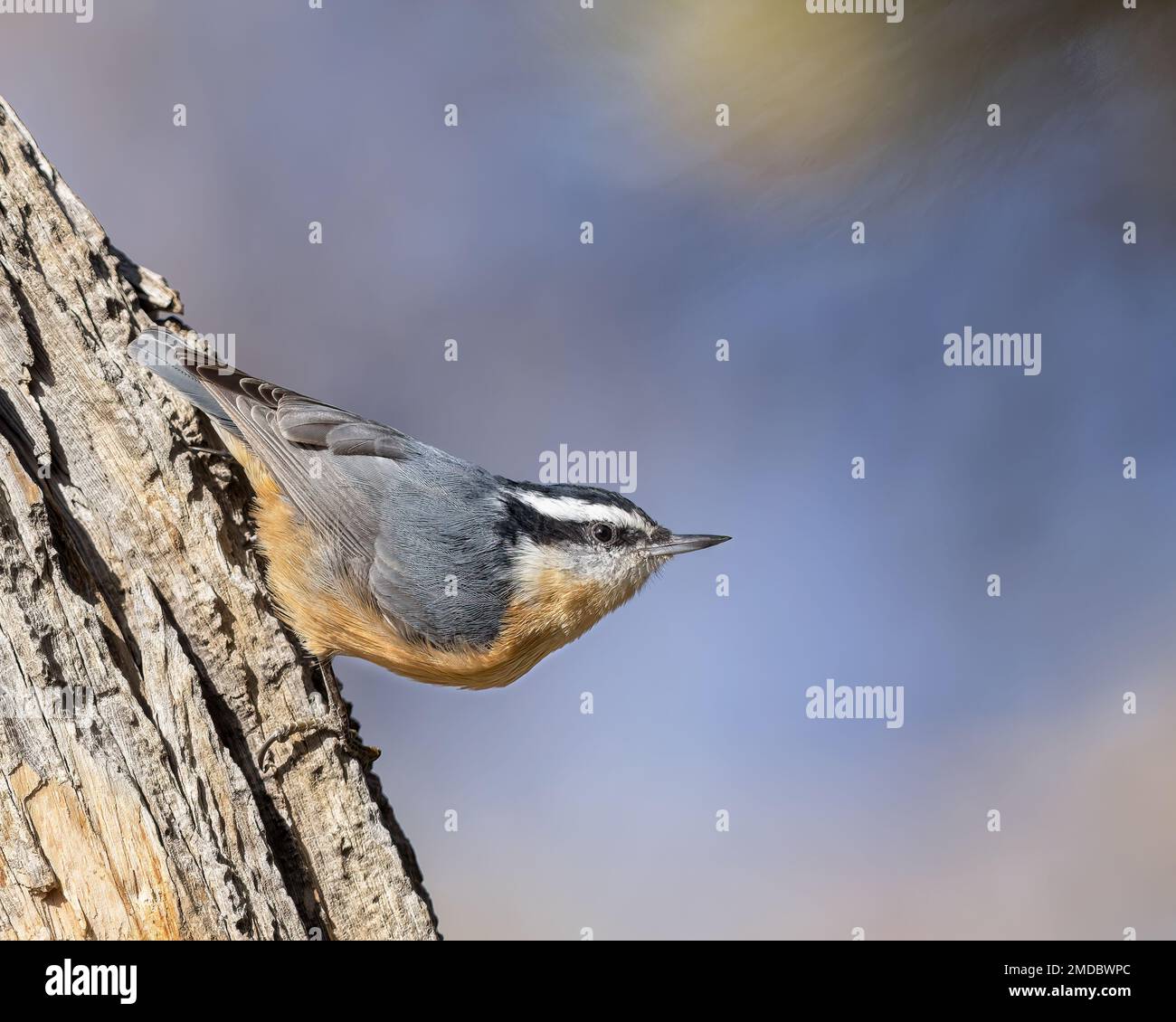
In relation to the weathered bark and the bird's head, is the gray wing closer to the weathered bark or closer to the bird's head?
the bird's head

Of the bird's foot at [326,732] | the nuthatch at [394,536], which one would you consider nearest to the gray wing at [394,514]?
the nuthatch at [394,536]

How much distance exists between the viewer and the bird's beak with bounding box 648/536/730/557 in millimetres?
2791

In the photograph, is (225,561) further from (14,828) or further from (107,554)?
(14,828)

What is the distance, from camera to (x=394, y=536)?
2590 mm

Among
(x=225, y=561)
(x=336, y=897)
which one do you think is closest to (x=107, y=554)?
(x=225, y=561)

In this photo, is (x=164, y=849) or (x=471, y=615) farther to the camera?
(x=471, y=615)

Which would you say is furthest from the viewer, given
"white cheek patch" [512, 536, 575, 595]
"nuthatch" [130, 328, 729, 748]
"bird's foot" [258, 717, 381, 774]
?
"white cheek patch" [512, 536, 575, 595]

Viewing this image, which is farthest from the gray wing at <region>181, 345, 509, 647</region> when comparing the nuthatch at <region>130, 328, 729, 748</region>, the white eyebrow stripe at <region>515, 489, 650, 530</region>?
the white eyebrow stripe at <region>515, 489, 650, 530</region>

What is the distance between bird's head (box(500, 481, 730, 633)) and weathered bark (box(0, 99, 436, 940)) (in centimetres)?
61

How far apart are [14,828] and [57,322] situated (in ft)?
3.68

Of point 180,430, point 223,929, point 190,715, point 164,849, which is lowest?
point 223,929

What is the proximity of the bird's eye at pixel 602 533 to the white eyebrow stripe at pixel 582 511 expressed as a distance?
17 millimetres

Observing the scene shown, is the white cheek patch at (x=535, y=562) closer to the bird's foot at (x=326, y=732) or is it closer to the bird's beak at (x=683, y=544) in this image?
the bird's beak at (x=683, y=544)

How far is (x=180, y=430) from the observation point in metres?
2.49
